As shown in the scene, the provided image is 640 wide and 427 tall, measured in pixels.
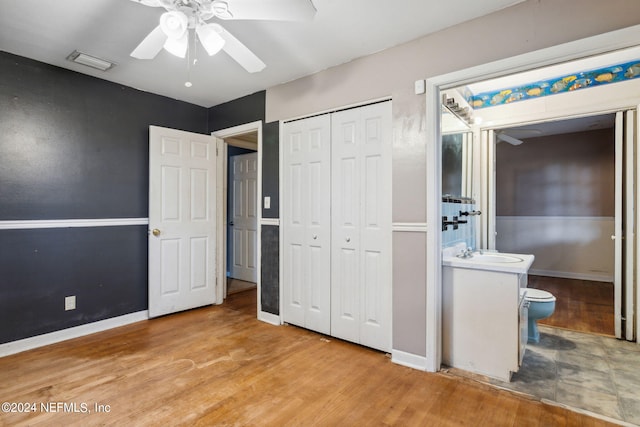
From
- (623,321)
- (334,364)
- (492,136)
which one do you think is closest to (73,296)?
(334,364)

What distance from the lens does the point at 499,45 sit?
1979 mm

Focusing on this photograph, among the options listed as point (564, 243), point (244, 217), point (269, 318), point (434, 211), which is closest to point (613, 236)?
point (434, 211)

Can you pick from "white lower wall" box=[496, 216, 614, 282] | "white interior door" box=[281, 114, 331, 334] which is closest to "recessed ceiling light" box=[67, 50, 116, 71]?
"white interior door" box=[281, 114, 331, 334]

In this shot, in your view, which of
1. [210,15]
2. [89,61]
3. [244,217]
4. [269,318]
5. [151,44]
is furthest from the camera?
[244,217]

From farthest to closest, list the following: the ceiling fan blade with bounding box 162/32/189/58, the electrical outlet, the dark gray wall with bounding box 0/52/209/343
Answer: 1. the electrical outlet
2. the dark gray wall with bounding box 0/52/209/343
3. the ceiling fan blade with bounding box 162/32/189/58

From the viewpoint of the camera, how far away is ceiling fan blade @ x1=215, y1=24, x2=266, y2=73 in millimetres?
1762

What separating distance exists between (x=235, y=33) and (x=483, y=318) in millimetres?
2591

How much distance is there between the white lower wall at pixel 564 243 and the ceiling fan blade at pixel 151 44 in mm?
5807

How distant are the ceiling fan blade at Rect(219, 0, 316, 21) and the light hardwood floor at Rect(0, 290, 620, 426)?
2090mm

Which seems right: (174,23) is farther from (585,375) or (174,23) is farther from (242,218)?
(242,218)

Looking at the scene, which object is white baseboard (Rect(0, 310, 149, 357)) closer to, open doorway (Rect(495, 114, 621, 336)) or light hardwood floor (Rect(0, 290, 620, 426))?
light hardwood floor (Rect(0, 290, 620, 426))

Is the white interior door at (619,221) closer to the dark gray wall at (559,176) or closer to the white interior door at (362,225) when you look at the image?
the white interior door at (362,225)

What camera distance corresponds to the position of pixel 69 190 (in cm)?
284

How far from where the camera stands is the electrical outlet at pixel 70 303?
9.22 feet
